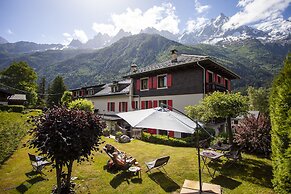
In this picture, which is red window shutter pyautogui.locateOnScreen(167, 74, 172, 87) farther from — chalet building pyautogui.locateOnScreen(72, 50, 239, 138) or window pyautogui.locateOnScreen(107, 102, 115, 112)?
window pyautogui.locateOnScreen(107, 102, 115, 112)

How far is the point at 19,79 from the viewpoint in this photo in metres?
48.9

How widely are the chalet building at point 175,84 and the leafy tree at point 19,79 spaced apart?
32605mm

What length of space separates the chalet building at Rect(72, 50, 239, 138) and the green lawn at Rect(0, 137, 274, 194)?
17.9 ft

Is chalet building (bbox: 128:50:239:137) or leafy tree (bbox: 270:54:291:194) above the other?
chalet building (bbox: 128:50:239:137)

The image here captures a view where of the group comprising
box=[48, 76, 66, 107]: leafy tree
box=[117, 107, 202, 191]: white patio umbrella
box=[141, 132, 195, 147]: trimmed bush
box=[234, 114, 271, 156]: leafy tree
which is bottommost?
box=[141, 132, 195, 147]: trimmed bush

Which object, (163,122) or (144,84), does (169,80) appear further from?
(163,122)

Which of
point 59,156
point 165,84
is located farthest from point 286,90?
point 165,84

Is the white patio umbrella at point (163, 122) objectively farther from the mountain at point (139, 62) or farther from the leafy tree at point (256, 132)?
the mountain at point (139, 62)

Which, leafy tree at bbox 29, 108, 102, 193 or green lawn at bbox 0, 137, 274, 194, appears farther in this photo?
green lawn at bbox 0, 137, 274, 194

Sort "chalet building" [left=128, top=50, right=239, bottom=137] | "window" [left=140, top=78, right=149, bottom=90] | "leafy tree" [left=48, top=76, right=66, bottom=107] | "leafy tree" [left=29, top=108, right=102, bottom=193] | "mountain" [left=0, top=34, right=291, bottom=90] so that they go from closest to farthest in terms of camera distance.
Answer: "leafy tree" [left=29, top=108, right=102, bottom=193], "chalet building" [left=128, top=50, right=239, bottom=137], "window" [left=140, top=78, right=149, bottom=90], "leafy tree" [left=48, top=76, right=66, bottom=107], "mountain" [left=0, top=34, right=291, bottom=90]

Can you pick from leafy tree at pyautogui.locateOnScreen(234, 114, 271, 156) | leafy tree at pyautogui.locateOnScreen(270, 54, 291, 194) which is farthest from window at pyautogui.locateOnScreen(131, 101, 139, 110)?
leafy tree at pyautogui.locateOnScreen(270, 54, 291, 194)

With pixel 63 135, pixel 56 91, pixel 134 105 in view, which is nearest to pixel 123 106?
pixel 134 105

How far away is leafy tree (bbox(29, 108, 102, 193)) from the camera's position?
5.01 m

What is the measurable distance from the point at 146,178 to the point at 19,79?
5429 cm
